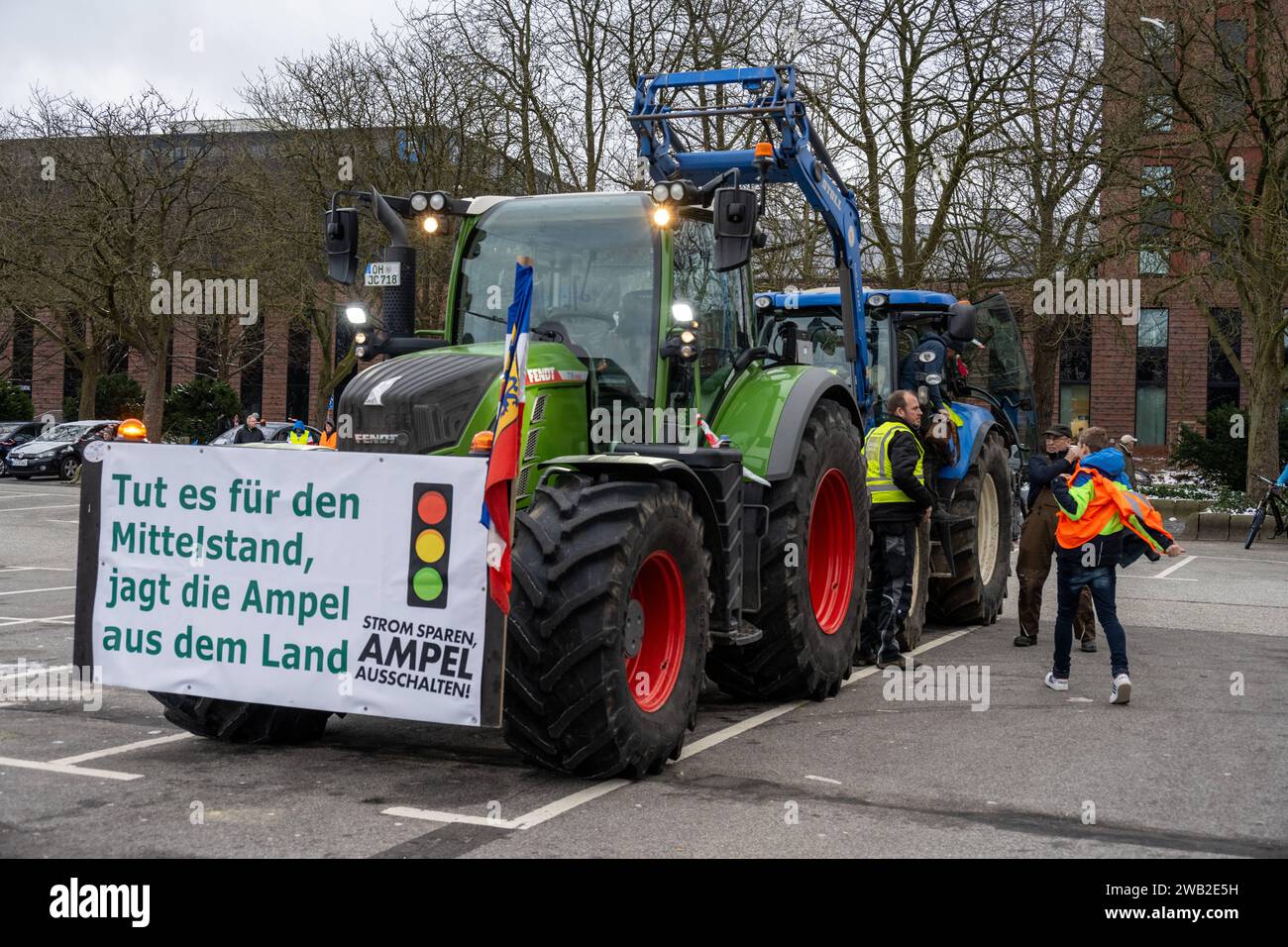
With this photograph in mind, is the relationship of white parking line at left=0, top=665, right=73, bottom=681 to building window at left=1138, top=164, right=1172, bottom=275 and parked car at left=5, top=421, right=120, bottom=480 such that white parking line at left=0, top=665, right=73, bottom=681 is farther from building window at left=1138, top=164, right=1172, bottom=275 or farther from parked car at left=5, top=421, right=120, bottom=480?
parked car at left=5, top=421, right=120, bottom=480

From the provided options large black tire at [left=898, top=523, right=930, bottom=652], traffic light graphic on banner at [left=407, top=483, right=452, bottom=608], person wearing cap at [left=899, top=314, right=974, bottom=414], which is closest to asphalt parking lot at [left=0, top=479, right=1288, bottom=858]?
traffic light graphic on banner at [left=407, top=483, right=452, bottom=608]

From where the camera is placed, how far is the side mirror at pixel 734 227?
711 cm

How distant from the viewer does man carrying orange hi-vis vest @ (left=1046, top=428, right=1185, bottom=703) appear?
9.07 m

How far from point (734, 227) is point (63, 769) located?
4210 millimetres

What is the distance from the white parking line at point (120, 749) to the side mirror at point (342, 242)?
8.72ft

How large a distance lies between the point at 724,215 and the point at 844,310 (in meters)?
3.78

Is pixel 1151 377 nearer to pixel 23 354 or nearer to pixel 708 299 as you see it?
pixel 708 299

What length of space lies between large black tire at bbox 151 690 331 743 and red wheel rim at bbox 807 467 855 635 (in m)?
3.57

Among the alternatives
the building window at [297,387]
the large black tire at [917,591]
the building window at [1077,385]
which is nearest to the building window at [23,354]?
the building window at [297,387]

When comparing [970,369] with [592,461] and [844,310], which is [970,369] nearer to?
[844,310]

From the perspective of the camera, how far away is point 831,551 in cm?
948

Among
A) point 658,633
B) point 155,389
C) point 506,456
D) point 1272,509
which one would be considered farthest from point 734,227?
point 155,389

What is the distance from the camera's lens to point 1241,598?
15.4 m
